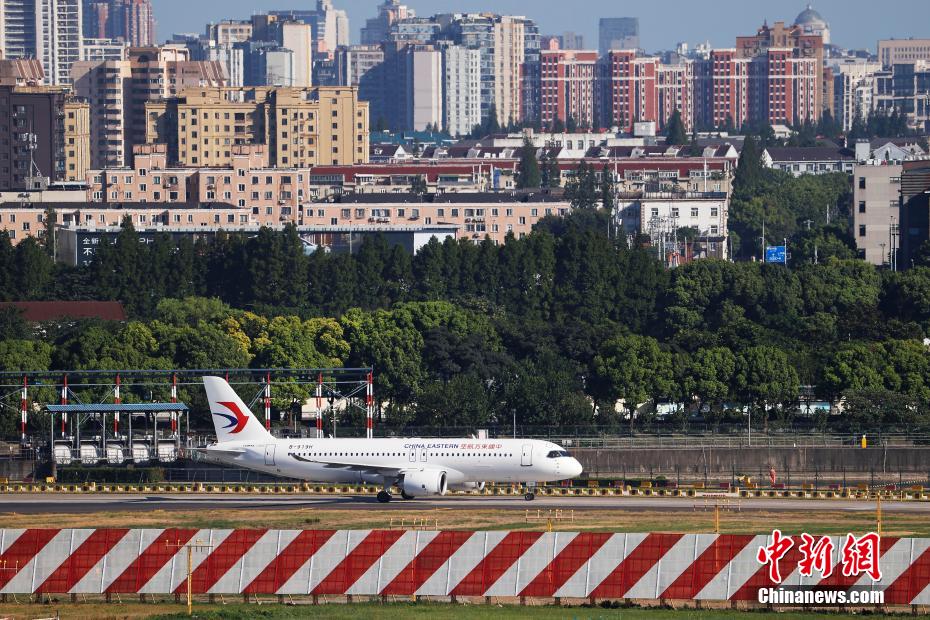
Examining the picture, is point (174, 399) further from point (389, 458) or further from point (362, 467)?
point (389, 458)

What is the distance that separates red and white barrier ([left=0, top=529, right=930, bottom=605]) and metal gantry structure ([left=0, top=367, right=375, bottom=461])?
48091 mm

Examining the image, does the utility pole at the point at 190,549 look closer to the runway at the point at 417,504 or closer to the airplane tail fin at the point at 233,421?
the runway at the point at 417,504

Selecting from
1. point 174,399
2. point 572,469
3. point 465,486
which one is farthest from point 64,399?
point 572,469

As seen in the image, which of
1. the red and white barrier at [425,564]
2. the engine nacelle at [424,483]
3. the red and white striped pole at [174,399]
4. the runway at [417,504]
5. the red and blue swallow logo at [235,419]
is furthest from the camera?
the red and white striped pole at [174,399]

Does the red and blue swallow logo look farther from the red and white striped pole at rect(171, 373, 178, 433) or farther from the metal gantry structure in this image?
the red and white striped pole at rect(171, 373, 178, 433)

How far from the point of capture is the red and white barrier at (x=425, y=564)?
53375 millimetres

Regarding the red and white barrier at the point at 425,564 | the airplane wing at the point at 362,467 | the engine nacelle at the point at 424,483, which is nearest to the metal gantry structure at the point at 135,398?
the airplane wing at the point at 362,467

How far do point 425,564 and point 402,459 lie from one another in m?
33.8

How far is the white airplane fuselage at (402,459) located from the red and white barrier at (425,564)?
32041 mm

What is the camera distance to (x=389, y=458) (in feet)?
292

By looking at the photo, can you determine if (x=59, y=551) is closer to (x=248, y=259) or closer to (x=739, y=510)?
(x=739, y=510)

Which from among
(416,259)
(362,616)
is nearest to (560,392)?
(416,259)

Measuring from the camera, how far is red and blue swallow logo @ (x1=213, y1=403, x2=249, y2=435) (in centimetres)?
9150

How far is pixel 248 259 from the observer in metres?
182
